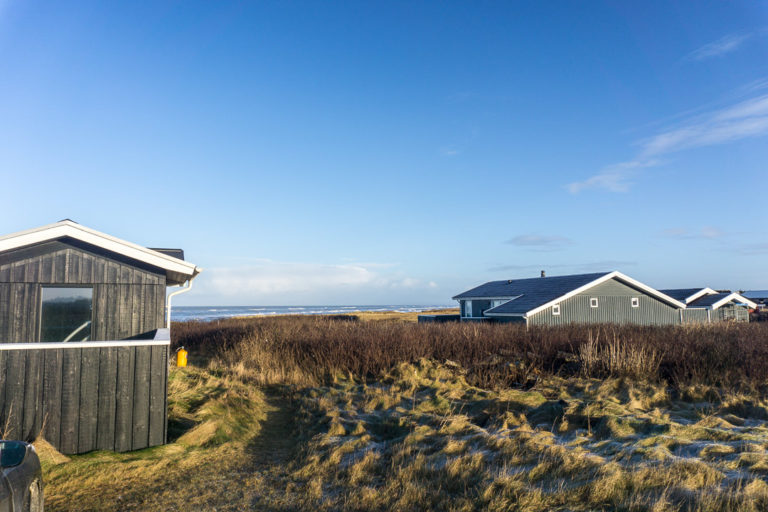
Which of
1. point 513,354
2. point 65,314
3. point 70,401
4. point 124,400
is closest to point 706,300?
point 513,354

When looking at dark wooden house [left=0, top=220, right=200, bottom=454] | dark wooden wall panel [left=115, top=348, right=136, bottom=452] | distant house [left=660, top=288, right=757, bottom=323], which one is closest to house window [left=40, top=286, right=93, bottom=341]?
dark wooden house [left=0, top=220, right=200, bottom=454]

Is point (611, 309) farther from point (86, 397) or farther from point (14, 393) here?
point (14, 393)

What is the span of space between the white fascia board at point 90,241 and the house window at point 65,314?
790mm

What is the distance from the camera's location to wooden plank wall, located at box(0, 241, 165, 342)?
7453mm

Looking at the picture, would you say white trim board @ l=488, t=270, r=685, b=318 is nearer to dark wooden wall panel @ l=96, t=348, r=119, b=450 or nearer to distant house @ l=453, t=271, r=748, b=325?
distant house @ l=453, t=271, r=748, b=325

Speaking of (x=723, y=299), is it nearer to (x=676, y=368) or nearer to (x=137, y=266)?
(x=676, y=368)

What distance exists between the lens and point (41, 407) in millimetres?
6820

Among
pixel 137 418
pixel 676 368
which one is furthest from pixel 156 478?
pixel 676 368

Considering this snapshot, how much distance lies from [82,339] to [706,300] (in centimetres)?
3858

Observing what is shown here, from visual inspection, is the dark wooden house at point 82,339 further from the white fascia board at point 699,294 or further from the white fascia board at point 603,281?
the white fascia board at point 699,294

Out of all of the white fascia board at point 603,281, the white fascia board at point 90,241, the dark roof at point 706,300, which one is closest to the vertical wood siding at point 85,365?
the white fascia board at point 90,241

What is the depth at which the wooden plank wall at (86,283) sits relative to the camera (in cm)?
745

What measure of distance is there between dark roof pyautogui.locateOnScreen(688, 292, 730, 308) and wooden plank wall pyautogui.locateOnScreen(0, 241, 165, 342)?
35.9 m

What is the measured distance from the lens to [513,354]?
44.3ft
